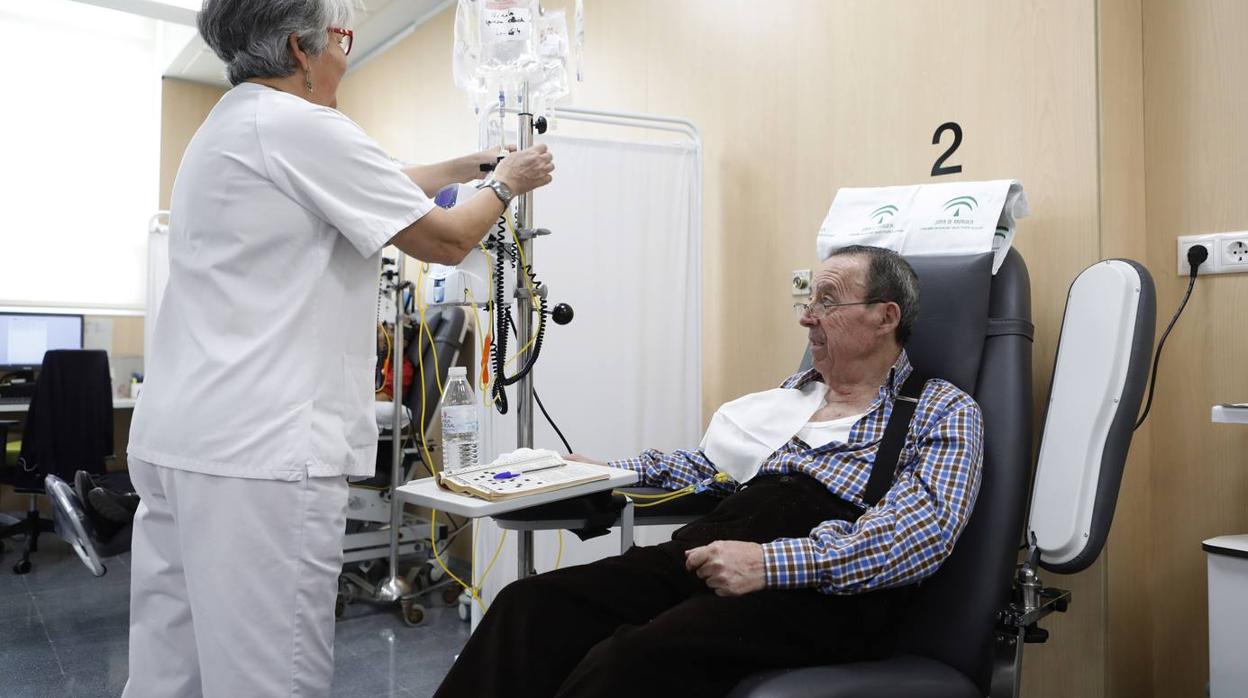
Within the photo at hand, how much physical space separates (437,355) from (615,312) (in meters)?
1.12

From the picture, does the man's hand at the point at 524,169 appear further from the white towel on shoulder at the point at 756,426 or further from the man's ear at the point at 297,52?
the white towel on shoulder at the point at 756,426

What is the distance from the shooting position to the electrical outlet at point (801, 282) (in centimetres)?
234

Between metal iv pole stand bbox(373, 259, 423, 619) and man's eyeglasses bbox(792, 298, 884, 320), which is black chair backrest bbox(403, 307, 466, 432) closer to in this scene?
metal iv pole stand bbox(373, 259, 423, 619)

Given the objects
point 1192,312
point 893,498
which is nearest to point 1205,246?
point 1192,312

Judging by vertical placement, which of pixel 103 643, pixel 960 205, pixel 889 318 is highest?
pixel 960 205

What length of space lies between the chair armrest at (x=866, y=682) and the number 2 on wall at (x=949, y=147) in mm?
1201

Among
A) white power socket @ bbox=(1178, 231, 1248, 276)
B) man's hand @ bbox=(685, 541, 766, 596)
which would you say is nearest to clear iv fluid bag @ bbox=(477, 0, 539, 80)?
man's hand @ bbox=(685, 541, 766, 596)

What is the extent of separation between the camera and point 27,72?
4.82m

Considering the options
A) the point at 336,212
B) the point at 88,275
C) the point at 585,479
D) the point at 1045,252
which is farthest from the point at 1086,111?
the point at 88,275

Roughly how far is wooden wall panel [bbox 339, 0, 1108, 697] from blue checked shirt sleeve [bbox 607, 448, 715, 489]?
0.72m

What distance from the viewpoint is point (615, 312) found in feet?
8.05

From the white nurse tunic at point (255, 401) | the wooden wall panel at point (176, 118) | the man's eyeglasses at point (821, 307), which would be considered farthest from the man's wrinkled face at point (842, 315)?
the wooden wall panel at point (176, 118)

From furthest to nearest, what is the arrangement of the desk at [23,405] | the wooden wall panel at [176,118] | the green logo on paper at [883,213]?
the wooden wall panel at [176,118], the desk at [23,405], the green logo on paper at [883,213]

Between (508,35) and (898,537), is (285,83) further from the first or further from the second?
(898,537)
